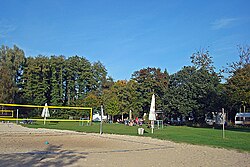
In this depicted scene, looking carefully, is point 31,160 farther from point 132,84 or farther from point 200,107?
point 132,84

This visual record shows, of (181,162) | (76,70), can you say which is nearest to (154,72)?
(76,70)

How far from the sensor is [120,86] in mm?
67938

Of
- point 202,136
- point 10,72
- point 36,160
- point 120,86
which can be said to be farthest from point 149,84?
point 36,160

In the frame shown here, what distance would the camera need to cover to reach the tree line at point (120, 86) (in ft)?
145

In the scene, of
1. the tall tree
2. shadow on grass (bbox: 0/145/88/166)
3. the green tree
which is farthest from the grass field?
the green tree

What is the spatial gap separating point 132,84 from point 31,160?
56159 millimetres

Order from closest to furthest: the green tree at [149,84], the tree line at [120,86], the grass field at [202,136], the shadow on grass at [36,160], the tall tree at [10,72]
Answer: the shadow on grass at [36,160], the grass field at [202,136], the tree line at [120,86], the tall tree at [10,72], the green tree at [149,84]

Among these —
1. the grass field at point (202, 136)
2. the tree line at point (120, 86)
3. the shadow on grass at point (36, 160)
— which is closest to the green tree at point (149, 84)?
the tree line at point (120, 86)

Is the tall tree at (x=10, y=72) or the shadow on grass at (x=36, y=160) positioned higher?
the tall tree at (x=10, y=72)

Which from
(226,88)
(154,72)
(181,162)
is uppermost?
(154,72)

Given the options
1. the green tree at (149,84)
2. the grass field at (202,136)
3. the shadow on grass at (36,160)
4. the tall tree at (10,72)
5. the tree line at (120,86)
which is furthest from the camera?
the green tree at (149,84)

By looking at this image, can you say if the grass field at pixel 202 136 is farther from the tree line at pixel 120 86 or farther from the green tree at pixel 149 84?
the green tree at pixel 149 84

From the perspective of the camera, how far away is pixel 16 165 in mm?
8062

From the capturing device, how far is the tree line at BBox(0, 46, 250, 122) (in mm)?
44281
